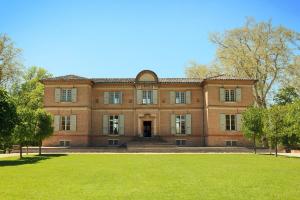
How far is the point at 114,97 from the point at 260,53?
17.8 meters

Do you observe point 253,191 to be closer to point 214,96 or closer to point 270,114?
point 270,114

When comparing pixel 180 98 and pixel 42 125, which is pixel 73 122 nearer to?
pixel 42 125

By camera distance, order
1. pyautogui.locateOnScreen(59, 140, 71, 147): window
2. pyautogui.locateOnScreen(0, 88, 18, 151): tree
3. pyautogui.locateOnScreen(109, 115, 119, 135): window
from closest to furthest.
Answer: pyautogui.locateOnScreen(0, 88, 18, 151): tree
pyautogui.locateOnScreen(59, 140, 71, 147): window
pyautogui.locateOnScreen(109, 115, 119, 135): window

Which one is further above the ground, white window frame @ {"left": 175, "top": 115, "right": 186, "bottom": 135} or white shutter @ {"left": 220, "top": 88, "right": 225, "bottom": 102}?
white shutter @ {"left": 220, "top": 88, "right": 225, "bottom": 102}

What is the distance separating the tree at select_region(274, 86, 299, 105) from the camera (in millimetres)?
45412

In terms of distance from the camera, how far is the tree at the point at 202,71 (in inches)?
1920

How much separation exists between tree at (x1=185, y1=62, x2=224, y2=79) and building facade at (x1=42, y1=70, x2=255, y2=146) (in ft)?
27.8

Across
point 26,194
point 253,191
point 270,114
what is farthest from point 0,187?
point 270,114

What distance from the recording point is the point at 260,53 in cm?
4338

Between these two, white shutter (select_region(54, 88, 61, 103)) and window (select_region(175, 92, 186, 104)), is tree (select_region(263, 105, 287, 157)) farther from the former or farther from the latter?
white shutter (select_region(54, 88, 61, 103))

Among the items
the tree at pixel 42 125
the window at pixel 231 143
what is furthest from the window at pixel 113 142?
the window at pixel 231 143

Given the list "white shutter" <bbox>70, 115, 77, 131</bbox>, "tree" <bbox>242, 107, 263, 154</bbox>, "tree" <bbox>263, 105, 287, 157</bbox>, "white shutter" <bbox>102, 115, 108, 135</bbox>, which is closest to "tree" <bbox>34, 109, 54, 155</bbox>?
"white shutter" <bbox>70, 115, 77, 131</bbox>

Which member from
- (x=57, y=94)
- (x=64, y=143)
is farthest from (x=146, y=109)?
(x=57, y=94)

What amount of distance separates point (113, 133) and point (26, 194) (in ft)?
101
